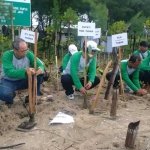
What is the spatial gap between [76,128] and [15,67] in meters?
1.58

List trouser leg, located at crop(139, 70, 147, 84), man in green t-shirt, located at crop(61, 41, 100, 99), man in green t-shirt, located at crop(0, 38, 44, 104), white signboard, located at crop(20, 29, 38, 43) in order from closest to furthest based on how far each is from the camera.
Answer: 1. white signboard, located at crop(20, 29, 38, 43)
2. man in green t-shirt, located at crop(0, 38, 44, 104)
3. man in green t-shirt, located at crop(61, 41, 100, 99)
4. trouser leg, located at crop(139, 70, 147, 84)

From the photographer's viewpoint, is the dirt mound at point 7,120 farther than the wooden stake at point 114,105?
No

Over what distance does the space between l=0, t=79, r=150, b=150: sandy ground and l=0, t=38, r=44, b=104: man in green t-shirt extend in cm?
29

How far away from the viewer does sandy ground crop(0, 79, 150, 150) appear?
120 inches

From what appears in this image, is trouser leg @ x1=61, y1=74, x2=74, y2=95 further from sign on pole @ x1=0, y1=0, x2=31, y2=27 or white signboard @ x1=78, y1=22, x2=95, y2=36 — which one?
sign on pole @ x1=0, y1=0, x2=31, y2=27

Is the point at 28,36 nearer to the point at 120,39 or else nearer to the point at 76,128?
the point at 76,128

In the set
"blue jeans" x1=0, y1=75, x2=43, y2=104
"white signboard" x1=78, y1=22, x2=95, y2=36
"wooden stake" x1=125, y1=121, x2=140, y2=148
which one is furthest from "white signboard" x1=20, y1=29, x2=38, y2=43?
"wooden stake" x1=125, y1=121, x2=140, y2=148

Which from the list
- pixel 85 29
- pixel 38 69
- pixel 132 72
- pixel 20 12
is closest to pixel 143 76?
pixel 132 72

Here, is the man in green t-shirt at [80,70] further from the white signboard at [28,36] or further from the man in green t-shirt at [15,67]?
the white signboard at [28,36]

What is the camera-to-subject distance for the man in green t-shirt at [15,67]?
13.4ft

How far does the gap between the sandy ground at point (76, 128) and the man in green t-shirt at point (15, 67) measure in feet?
0.94

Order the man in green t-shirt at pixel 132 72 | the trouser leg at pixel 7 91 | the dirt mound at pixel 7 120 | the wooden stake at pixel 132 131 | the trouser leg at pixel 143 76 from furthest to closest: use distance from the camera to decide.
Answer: the trouser leg at pixel 143 76 → the man in green t-shirt at pixel 132 72 → the trouser leg at pixel 7 91 → the dirt mound at pixel 7 120 → the wooden stake at pixel 132 131

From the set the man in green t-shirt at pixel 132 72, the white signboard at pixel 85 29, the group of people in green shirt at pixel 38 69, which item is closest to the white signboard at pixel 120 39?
the group of people in green shirt at pixel 38 69

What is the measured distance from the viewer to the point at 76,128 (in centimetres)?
347
